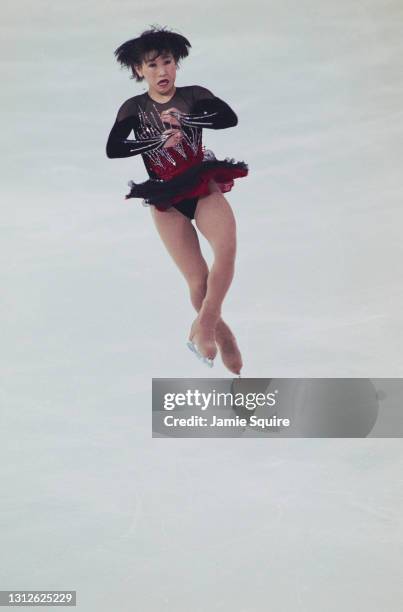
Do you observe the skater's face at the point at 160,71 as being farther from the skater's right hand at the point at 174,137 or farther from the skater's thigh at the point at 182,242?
the skater's thigh at the point at 182,242

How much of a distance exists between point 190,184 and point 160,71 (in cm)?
44

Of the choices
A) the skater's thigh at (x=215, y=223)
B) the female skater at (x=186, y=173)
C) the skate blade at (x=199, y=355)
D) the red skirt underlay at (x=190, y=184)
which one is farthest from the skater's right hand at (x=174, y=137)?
the skate blade at (x=199, y=355)

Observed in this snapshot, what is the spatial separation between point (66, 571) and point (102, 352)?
812 mm

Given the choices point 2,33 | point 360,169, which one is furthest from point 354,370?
point 2,33

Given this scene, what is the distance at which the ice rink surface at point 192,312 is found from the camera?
3.28 meters

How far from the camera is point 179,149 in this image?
337cm

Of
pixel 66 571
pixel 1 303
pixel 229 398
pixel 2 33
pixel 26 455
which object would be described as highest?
pixel 2 33

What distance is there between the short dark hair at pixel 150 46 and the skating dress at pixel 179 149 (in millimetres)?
133

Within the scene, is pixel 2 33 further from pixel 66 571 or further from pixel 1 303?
pixel 66 571

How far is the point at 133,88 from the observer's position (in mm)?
3395

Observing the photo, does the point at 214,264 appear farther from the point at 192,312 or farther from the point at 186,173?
the point at 186,173

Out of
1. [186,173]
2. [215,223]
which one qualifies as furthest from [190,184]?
[215,223]

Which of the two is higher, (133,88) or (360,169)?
(133,88)

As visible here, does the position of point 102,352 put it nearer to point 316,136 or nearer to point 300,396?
point 300,396
